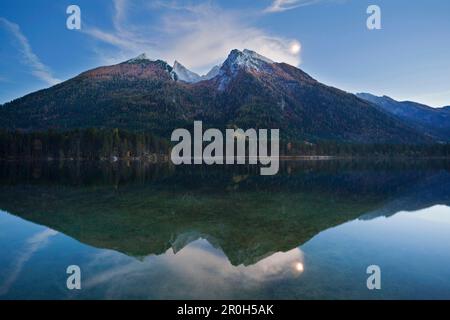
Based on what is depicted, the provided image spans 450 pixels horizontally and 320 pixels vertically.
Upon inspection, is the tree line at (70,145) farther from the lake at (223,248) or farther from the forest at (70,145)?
the lake at (223,248)

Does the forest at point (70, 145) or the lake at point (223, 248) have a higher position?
the forest at point (70, 145)

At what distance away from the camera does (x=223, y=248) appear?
63.8ft

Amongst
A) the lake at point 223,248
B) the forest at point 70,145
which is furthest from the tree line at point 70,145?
the lake at point 223,248

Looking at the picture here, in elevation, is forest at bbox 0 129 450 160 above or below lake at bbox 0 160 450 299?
Result: above

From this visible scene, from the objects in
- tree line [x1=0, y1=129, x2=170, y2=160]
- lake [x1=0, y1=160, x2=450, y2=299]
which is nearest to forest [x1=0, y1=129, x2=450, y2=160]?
tree line [x1=0, y1=129, x2=170, y2=160]

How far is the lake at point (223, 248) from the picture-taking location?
13.6 metres

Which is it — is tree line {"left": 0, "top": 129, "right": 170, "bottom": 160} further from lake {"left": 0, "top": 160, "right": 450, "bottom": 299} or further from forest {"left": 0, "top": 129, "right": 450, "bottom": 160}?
lake {"left": 0, "top": 160, "right": 450, "bottom": 299}

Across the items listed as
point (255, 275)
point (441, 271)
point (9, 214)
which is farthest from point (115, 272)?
point (9, 214)

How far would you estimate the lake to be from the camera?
13.6 meters

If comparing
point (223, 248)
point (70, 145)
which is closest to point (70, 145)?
point (70, 145)

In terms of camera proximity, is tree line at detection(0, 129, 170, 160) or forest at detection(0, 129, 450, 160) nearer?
tree line at detection(0, 129, 170, 160)
